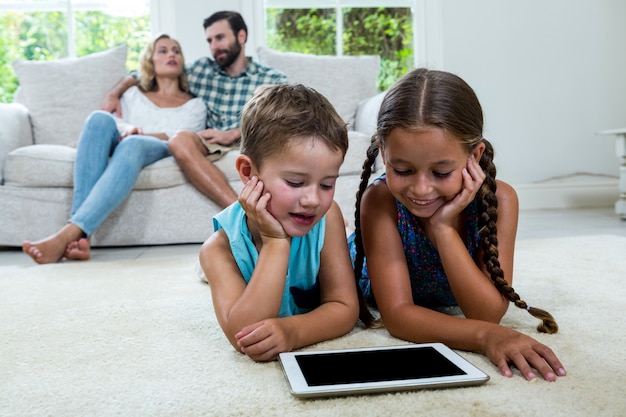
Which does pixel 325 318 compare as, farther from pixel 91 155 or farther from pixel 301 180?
pixel 91 155

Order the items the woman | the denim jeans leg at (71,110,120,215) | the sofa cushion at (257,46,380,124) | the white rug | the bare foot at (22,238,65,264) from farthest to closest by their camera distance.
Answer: the sofa cushion at (257,46,380,124), the denim jeans leg at (71,110,120,215), the woman, the bare foot at (22,238,65,264), the white rug

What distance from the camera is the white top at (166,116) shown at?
2.99m

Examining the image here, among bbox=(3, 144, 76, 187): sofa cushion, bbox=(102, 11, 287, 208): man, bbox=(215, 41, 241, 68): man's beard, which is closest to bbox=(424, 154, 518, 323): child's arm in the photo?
bbox=(102, 11, 287, 208): man

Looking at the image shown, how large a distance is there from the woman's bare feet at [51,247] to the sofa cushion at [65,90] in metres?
1.03

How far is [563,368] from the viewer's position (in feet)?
3.04

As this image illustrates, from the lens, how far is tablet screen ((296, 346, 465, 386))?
34.3 inches

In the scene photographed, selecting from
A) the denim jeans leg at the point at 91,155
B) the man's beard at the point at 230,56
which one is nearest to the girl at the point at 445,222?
the denim jeans leg at the point at 91,155

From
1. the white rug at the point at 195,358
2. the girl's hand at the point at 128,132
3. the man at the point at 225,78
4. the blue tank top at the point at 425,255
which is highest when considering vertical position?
the man at the point at 225,78

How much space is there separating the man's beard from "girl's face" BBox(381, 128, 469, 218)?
2119mm

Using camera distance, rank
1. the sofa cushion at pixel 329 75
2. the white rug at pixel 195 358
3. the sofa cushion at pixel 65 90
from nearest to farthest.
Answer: the white rug at pixel 195 358 → the sofa cushion at pixel 65 90 → the sofa cushion at pixel 329 75

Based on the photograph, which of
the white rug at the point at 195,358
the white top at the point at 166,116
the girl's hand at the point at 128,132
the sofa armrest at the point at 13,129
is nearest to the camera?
the white rug at the point at 195,358

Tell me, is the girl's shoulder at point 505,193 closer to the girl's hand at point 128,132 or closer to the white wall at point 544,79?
the girl's hand at point 128,132

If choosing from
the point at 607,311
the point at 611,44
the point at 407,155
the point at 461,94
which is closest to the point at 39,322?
the point at 407,155

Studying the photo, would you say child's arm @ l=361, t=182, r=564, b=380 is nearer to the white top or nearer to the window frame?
the white top
